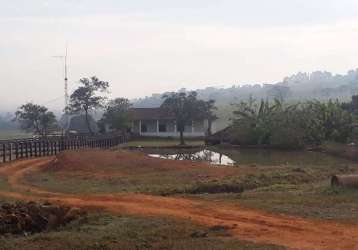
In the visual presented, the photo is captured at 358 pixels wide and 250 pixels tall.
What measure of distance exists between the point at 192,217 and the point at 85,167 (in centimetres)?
1774

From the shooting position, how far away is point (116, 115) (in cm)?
7162

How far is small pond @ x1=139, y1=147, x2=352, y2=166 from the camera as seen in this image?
39562 millimetres

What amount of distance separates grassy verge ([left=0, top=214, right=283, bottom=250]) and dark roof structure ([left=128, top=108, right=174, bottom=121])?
205 ft

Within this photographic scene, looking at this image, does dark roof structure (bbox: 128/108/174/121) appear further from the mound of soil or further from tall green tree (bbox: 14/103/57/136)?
the mound of soil

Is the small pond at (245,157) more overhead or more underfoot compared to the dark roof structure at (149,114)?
more underfoot

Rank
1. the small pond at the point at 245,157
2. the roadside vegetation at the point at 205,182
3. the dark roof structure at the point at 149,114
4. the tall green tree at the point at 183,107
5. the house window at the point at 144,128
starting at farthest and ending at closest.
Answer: the house window at the point at 144,128 < the dark roof structure at the point at 149,114 < the tall green tree at the point at 183,107 < the small pond at the point at 245,157 < the roadside vegetation at the point at 205,182

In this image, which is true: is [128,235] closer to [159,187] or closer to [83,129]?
[159,187]

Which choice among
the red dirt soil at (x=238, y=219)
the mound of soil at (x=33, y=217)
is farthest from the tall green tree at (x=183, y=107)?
the mound of soil at (x=33, y=217)

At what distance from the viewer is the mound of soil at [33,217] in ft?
45.4

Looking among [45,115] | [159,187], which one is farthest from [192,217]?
[45,115]

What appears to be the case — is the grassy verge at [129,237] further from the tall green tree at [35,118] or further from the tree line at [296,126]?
the tall green tree at [35,118]

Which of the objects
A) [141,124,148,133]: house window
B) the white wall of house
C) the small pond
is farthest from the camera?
[141,124,148,133]: house window

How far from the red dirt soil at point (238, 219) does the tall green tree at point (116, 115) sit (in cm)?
5127

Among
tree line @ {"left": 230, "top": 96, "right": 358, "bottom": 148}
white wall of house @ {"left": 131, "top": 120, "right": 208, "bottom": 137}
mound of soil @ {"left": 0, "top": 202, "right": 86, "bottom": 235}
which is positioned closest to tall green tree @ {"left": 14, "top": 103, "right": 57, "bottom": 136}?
white wall of house @ {"left": 131, "top": 120, "right": 208, "bottom": 137}
